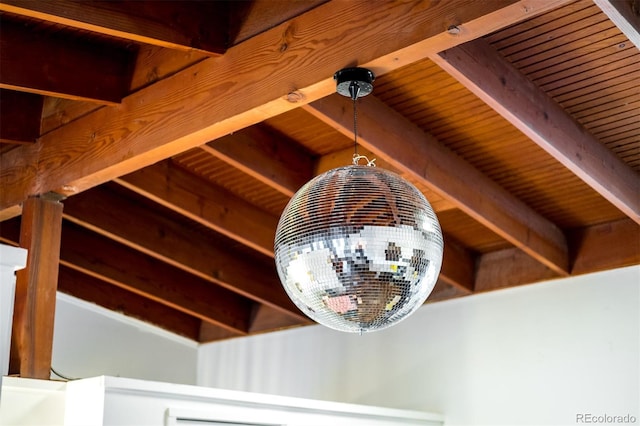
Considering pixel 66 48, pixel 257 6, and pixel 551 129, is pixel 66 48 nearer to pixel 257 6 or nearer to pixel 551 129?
pixel 257 6

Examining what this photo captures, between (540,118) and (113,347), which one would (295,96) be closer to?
(540,118)

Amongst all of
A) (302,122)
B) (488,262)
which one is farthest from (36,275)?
(488,262)

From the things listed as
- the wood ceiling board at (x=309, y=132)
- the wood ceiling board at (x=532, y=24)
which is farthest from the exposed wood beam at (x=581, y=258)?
the wood ceiling board at (x=532, y=24)

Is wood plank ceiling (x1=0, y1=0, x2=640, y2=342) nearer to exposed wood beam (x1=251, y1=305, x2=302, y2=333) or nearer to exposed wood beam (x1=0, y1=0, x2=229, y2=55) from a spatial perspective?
exposed wood beam (x1=0, y1=0, x2=229, y2=55)

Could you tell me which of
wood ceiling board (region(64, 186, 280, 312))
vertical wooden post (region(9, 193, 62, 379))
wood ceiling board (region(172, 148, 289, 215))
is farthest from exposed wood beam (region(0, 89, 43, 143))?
wood ceiling board (region(172, 148, 289, 215))

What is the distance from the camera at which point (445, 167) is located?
165 inches

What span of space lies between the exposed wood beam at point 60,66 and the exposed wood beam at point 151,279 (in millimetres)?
1926

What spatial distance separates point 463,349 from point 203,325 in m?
2.31

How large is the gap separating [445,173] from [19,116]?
207cm

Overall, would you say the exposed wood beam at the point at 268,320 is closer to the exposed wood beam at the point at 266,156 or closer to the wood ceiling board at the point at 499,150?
the exposed wood beam at the point at 266,156

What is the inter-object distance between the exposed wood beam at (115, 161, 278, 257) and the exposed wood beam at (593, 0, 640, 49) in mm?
2508

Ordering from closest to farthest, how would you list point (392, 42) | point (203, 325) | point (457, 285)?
1. point (392, 42)
2. point (457, 285)
3. point (203, 325)

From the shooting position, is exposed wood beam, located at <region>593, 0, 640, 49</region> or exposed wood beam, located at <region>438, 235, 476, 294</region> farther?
exposed wood beam, located at <region>438, 235, 476, 294</region>

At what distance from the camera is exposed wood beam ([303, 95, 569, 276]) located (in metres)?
3.76
